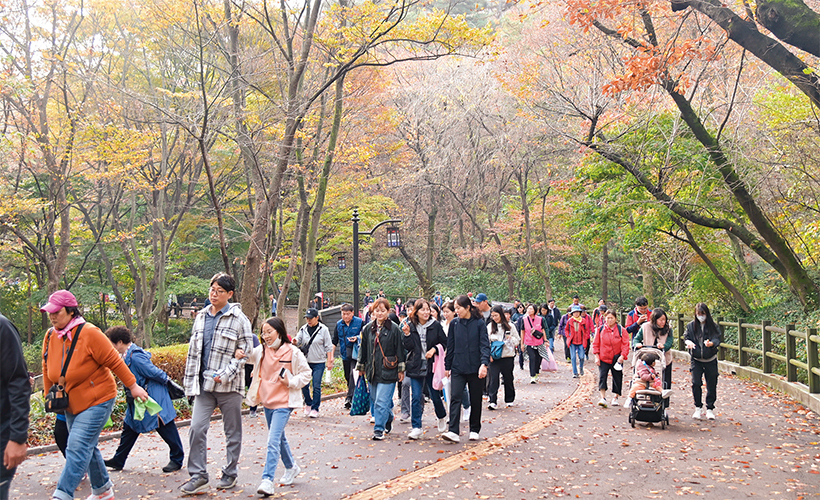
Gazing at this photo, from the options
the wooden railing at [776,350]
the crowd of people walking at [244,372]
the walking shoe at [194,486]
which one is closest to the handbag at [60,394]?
the crowd of people walking at [244,372]

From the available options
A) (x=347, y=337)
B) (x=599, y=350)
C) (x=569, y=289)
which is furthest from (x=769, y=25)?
(x=569, y=289)

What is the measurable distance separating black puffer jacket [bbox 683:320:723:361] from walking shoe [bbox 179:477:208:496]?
22.6 ft

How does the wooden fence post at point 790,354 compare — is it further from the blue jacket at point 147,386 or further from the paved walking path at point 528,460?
the blue jacket at point 147,386

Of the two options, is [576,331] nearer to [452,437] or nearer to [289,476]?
[452,437]

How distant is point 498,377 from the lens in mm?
10727

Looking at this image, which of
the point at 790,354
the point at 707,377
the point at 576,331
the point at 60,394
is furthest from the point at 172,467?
the point at 790,354

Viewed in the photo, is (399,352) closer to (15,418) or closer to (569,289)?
(15,418)

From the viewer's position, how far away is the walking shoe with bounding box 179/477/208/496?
5.66 metres

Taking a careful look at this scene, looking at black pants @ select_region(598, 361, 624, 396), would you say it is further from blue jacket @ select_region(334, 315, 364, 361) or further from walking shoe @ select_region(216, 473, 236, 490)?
walking shoe @ select_region(216, 473, 236, 490)

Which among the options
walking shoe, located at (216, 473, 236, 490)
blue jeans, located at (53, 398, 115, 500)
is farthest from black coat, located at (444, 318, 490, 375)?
blue jeans, located at (53, 398, 115, 500)

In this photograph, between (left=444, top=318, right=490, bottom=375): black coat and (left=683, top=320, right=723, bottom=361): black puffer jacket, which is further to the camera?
(left=683, top=320, right=723, bottom=361): black puffer jacket

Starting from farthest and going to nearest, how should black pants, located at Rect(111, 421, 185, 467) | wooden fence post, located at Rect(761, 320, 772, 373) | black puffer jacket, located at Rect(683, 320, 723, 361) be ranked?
wooden fence post, located at Rect(761, 320, 772, 373) → black puffer jacket, located at Rect(683, 320, 723, 361) → black pants, located at Rect(111, 421, 185, 467)

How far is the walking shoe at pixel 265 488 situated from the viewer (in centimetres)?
565

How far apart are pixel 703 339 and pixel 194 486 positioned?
7081 mm
